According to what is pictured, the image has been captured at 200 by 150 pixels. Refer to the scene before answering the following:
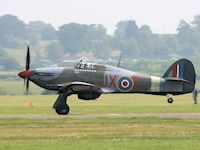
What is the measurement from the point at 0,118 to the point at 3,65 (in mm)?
164453

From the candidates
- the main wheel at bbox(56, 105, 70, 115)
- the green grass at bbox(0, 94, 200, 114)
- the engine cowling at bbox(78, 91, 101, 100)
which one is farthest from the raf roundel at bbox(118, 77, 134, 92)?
the main wheel at bbox(56, 105, 70, 115)

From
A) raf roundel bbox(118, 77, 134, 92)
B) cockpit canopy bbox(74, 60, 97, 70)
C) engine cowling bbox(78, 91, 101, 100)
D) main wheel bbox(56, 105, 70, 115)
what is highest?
cockpit canopy bbox(74, 60, 97, 70)

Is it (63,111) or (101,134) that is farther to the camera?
(63,111)

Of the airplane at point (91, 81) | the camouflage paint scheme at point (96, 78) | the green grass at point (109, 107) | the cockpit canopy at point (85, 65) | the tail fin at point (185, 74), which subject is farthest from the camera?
the green grass at point (109, 107)

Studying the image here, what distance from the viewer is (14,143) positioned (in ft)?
81.1

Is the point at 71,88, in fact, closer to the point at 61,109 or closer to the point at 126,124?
the point at 61,109

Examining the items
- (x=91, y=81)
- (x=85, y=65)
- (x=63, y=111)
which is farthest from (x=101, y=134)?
(x=85, y=65)

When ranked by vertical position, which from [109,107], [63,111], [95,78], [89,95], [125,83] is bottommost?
[109,107]

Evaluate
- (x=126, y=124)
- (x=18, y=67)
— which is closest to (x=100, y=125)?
(x=126, y=124)

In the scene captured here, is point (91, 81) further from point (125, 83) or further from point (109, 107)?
point (109, 107)

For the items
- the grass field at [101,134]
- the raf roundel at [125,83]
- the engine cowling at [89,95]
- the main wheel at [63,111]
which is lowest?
the main wheel at [63,111]

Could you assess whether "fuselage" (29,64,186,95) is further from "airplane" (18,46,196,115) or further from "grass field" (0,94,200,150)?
"grass field" (0,94,200,150)

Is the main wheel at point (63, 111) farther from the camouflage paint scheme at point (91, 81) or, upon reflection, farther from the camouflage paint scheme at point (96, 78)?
the camouflage paint scheme at point (96, 78)

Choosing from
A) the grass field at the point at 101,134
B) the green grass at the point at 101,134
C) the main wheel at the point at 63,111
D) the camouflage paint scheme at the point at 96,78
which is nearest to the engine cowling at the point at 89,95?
the camouflage paint scheme at the point at 96,78
